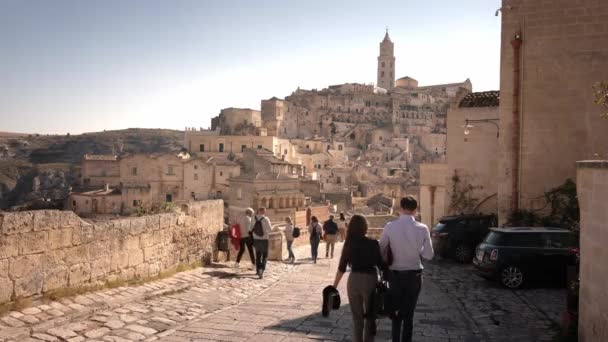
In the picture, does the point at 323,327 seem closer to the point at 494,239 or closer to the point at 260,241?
the point at 494,239

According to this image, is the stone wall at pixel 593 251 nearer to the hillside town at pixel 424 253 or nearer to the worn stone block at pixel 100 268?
the hillside town at pixel 424 253

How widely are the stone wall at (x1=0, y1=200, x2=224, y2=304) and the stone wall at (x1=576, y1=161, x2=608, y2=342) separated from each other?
7105 mm

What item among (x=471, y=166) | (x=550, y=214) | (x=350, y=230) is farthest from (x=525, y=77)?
Answer: (x=350, y=230)

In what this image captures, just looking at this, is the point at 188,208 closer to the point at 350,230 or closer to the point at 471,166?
the point at 350,230

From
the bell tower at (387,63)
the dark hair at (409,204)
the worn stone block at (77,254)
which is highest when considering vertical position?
the bell tower at (387,63)

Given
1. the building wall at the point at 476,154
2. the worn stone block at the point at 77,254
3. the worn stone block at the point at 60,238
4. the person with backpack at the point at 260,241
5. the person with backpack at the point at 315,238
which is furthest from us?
the building wall at the point at 476,154

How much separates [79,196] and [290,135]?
5244 centimetres

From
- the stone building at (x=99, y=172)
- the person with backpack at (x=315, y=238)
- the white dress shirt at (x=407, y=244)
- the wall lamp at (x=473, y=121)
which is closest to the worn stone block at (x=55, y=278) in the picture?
the white dress shirt at (x=407, y=244)

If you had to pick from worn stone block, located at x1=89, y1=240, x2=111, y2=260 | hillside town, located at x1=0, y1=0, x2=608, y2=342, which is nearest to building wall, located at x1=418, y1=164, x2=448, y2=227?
hillside town, located at x1=0, y1=0, x2=608, y2=342

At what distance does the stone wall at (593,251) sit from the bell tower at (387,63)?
14460 centimetres

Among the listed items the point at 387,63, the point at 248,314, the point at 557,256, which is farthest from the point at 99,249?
the point at 387,63

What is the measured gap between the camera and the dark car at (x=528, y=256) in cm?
1025

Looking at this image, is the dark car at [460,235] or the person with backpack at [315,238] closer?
the dark car at [460,235]

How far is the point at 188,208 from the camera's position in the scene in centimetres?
1212
